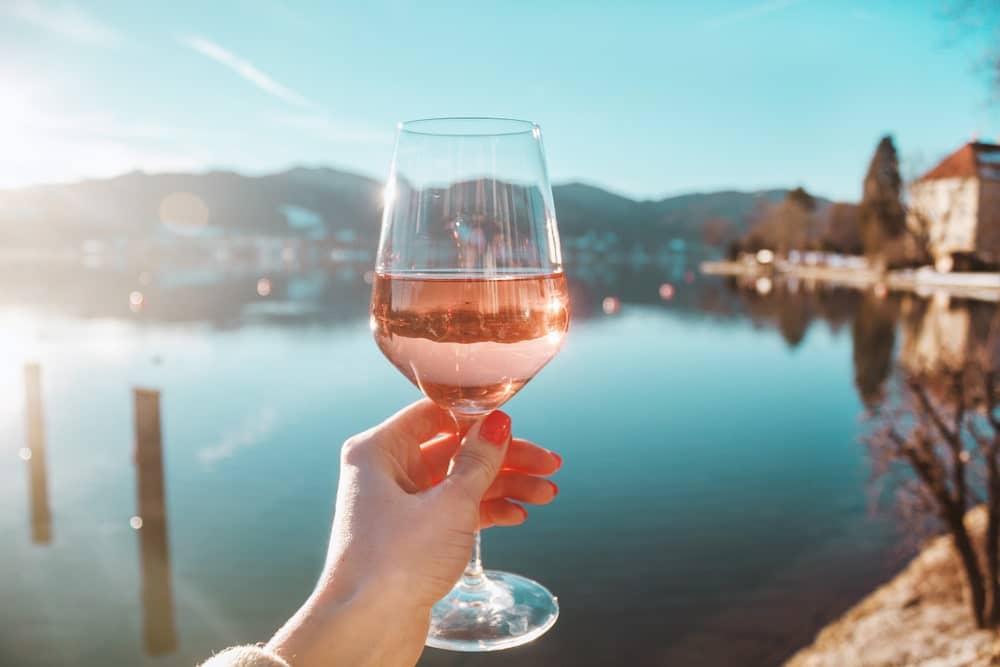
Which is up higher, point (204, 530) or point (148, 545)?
point (148, 545)

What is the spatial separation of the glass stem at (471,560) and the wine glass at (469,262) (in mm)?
57

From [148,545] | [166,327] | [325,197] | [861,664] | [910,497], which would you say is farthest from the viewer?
[325,197]

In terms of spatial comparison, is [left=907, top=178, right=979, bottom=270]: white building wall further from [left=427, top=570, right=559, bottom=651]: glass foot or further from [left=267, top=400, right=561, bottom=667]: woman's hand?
A: [left=267, top=400, right=561, bottom=667]: woman's hand

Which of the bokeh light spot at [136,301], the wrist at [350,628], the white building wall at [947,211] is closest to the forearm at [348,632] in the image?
the wrist at [350,628]

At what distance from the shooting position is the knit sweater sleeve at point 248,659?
87 cm


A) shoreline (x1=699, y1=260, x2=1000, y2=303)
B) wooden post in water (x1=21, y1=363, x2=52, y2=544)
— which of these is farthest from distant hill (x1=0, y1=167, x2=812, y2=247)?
wooden post in water (x1=21, y1=363, x2=52, y2=544)

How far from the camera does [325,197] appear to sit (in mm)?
154250

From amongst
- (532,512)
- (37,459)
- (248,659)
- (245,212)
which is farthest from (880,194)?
(245,212)

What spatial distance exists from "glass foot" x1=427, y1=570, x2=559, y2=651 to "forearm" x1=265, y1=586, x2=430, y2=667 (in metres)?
0.11

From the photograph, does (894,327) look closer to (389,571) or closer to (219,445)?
(219,445)

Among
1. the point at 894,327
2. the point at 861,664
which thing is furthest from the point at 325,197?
the point at 861,664

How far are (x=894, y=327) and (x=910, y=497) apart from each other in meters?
27.8

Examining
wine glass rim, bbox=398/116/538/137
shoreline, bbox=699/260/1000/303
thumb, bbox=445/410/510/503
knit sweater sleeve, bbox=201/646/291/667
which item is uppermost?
wine glass rim, bbox=398/116/538/137

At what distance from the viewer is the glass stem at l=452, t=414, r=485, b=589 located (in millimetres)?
1136
